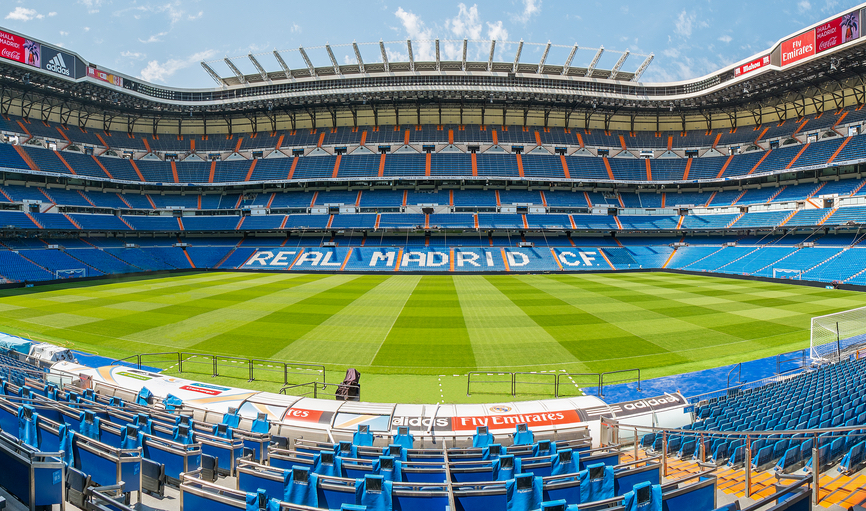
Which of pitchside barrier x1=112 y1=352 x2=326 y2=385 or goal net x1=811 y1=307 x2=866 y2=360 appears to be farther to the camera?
goal net x1=811 y1=307 x2=866 y2=360

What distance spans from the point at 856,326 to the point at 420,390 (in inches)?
707

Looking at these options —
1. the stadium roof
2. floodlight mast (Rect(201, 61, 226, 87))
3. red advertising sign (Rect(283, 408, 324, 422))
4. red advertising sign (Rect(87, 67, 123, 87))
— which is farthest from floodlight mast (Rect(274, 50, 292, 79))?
red advertising sign (Rect(283, 408, 324, 422))

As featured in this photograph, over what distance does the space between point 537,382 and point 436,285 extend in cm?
2299

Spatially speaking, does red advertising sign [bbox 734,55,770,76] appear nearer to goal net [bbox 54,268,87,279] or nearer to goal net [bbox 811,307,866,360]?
goal net [bbox 811,307,866,360]

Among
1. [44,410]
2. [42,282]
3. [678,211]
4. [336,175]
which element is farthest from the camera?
[336,175]

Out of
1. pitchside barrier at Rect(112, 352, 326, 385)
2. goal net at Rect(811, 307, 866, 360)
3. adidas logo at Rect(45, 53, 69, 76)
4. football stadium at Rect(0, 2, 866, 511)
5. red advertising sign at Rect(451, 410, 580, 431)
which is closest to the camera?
football stadium at Rect(0, 2, 866, 511)

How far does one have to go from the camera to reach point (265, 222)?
2162 inches

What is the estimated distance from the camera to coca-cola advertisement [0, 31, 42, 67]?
3953cm

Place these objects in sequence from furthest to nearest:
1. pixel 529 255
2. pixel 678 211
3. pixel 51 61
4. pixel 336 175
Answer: pixel 336 175, pixel 678 211, pixel 529 255, pixel 51 61

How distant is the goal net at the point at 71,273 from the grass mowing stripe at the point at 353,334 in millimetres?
31966

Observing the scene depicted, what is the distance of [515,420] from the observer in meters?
7.93

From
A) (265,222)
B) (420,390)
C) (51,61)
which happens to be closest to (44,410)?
(420,390)

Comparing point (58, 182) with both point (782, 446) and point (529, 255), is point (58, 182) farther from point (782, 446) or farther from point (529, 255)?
point (782, 446)

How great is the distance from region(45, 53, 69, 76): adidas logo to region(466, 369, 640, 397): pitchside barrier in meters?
59.3
